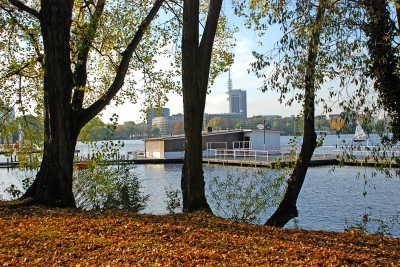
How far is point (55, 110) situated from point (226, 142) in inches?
1400

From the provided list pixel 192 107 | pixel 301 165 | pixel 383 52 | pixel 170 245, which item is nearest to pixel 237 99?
pixel 301 165

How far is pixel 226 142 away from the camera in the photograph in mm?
44156

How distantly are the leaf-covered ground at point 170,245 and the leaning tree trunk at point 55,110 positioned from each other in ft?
6.83

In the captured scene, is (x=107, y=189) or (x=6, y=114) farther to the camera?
(x=6, y=114)

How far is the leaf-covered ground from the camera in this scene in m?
4.54

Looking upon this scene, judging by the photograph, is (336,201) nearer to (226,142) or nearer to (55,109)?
(55,109)

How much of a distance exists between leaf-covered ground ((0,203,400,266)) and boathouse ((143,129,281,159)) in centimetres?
3555

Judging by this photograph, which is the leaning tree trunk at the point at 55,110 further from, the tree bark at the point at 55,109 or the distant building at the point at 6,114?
the distant building at the point at 6,114

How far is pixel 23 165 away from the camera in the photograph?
1453 centimetres

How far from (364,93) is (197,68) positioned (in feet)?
10.9

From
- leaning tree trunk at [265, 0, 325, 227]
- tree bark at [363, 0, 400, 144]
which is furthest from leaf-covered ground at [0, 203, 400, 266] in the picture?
tree bark at [363, 0, 400, 144]

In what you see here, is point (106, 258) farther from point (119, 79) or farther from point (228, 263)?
point (119, 79)

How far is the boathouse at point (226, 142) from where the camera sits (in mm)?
42781

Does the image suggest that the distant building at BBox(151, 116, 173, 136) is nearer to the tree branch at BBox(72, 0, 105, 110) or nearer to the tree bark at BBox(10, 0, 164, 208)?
the tree branch at BBox(72, 0, 105, 110)
